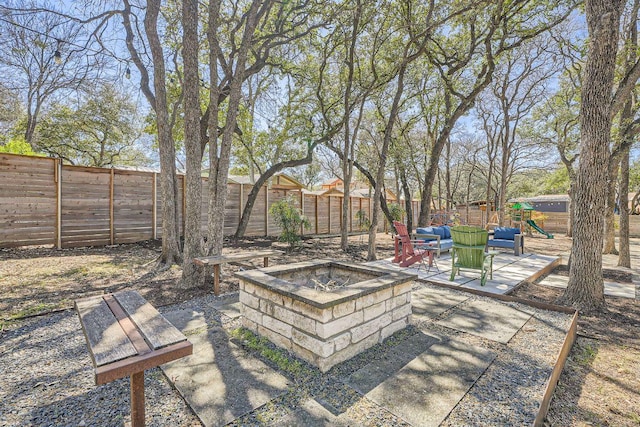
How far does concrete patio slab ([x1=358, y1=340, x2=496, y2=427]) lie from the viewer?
5.88 feet

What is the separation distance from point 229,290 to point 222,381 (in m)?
2.42

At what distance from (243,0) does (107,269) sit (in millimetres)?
7450

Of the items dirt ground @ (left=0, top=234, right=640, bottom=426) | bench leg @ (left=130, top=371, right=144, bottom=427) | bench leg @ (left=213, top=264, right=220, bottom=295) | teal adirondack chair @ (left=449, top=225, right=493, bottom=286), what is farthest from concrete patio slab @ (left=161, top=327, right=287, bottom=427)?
teal adirondack chair @ (left=449, top=225, right=493, bottom=286)

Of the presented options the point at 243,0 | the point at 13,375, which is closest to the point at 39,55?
the point at 243,0

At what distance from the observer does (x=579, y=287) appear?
3865 millimetres

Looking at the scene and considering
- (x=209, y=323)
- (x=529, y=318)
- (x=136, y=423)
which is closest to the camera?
(x=136, y=423)

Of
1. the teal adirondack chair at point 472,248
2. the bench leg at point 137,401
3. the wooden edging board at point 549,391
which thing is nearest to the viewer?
the bench leg at point 137,401

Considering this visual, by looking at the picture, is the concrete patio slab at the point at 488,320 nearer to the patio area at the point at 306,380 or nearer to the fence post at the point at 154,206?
the patio area at the point at 306,380

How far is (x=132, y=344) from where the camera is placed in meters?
1.61

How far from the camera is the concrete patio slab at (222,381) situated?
1797 millimetres

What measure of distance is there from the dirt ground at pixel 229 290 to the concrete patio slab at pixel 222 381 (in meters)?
1.76

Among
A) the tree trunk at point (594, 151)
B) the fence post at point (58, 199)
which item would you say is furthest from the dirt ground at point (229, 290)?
the tree trunk at point (594, 151)

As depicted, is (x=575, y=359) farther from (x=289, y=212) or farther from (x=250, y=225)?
(x=250, y=225)

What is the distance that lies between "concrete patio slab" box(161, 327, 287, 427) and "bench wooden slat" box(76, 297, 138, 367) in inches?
24.1
